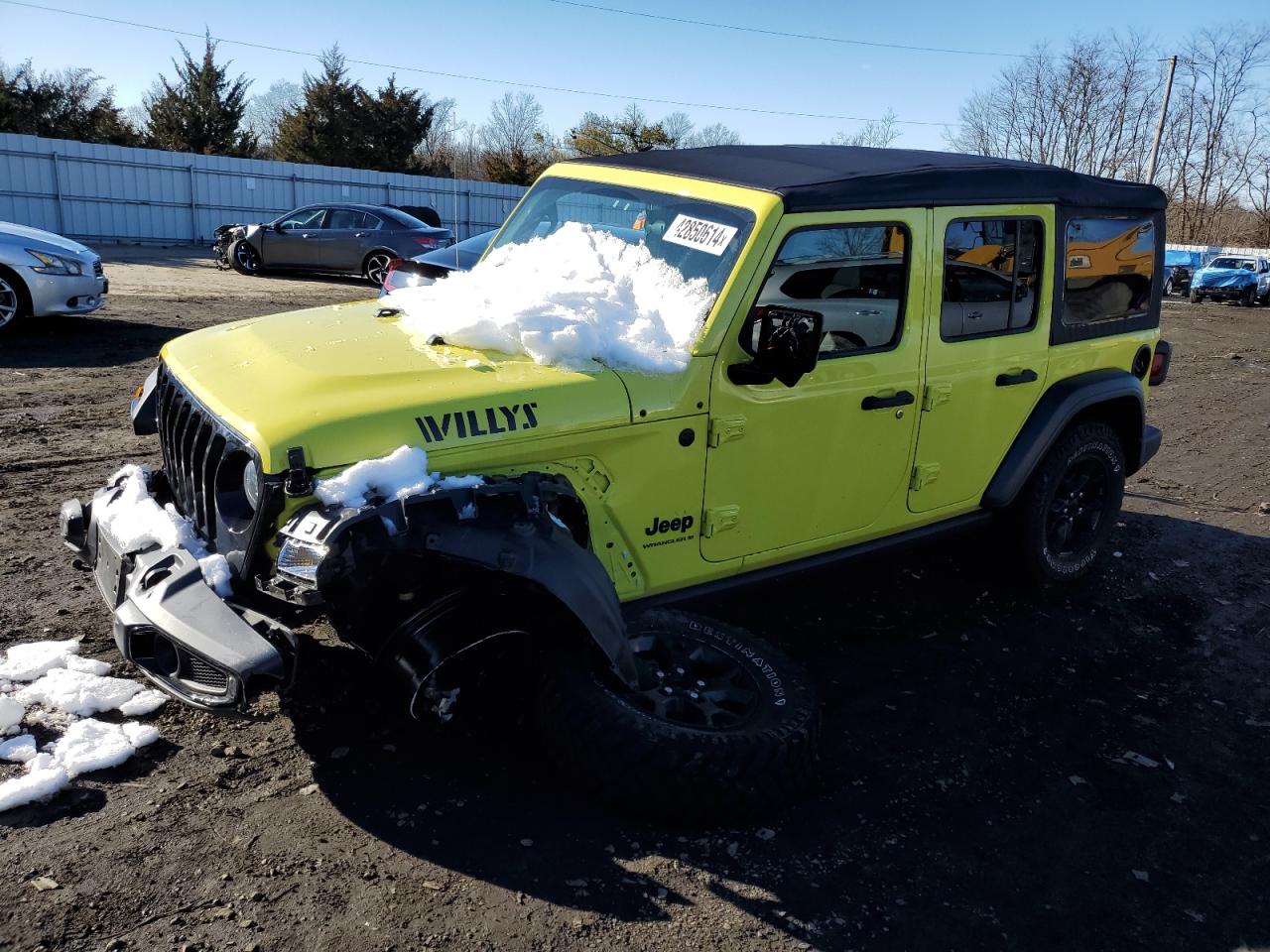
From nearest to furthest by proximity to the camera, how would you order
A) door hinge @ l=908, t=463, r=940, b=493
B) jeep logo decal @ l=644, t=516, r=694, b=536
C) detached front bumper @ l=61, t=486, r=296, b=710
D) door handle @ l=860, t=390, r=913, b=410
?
detached front bumper @ l=61, t=486, r=296, b=710, jeep logo decal @ l=644, t=516, r=694, b=536, door handle @ l=860, t=390, r=913, b=410, door hinge @ l=908, t=463, r=940, b=493

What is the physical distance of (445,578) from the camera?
2867 mm

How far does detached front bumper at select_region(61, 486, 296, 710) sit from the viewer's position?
255cm

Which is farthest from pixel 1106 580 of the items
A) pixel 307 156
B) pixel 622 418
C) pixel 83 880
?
pixel 307 156

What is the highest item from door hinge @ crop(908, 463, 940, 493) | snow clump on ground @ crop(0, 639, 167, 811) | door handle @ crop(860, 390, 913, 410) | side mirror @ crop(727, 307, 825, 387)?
side mirror @ crop(727, 307, 825, 387)

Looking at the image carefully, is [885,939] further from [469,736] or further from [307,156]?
[307,156]

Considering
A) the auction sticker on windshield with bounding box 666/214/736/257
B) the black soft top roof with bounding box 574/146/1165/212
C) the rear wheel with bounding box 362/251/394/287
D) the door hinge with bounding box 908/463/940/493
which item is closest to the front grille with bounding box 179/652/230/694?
the auction sticker on windshield with bounding box 666/214/736/257

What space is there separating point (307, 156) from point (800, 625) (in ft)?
116

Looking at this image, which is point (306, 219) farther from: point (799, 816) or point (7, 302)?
point (799, 816)

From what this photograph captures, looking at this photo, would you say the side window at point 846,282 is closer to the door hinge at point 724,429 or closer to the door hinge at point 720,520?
the door hinge at point 724,429

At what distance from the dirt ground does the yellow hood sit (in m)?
1.14

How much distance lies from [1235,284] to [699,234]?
1132 inches

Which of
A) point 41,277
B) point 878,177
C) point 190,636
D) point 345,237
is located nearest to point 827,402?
point 878,177

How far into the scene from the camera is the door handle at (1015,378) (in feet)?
14.4

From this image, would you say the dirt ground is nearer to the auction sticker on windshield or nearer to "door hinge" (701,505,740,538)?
"door hinge" (701,505,740,538)
